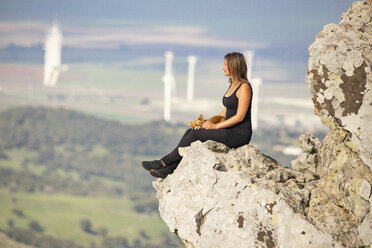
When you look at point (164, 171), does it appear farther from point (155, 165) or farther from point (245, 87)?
point (245, 87)

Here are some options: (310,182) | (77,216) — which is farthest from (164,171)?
(77,216)

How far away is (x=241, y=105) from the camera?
12.8m

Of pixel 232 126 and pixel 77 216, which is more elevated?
pixel 232 126

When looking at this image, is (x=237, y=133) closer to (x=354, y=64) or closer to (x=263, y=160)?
(x=263, y=160)

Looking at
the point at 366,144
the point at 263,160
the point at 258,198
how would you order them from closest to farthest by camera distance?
1. the point at 366,144
2. the point at 258,198
3. the point at 263,160

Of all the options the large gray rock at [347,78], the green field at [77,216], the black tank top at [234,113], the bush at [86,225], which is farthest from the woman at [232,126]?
the bush at [86,225]

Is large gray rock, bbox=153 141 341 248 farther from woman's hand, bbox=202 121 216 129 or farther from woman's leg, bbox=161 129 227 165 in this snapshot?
woman's hand, bbox=202 121 216 129

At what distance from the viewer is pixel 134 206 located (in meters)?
179

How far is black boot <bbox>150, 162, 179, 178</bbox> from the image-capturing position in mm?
12768

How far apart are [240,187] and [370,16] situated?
376 cm

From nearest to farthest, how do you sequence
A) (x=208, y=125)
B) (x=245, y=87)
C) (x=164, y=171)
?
(x=245, y=87), (x=164, y=171), (x=208, y=125)

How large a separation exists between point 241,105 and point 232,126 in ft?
1.57

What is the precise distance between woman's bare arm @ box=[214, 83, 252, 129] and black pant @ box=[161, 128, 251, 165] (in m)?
0.19

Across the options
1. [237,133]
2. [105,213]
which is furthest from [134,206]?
[237,133]
